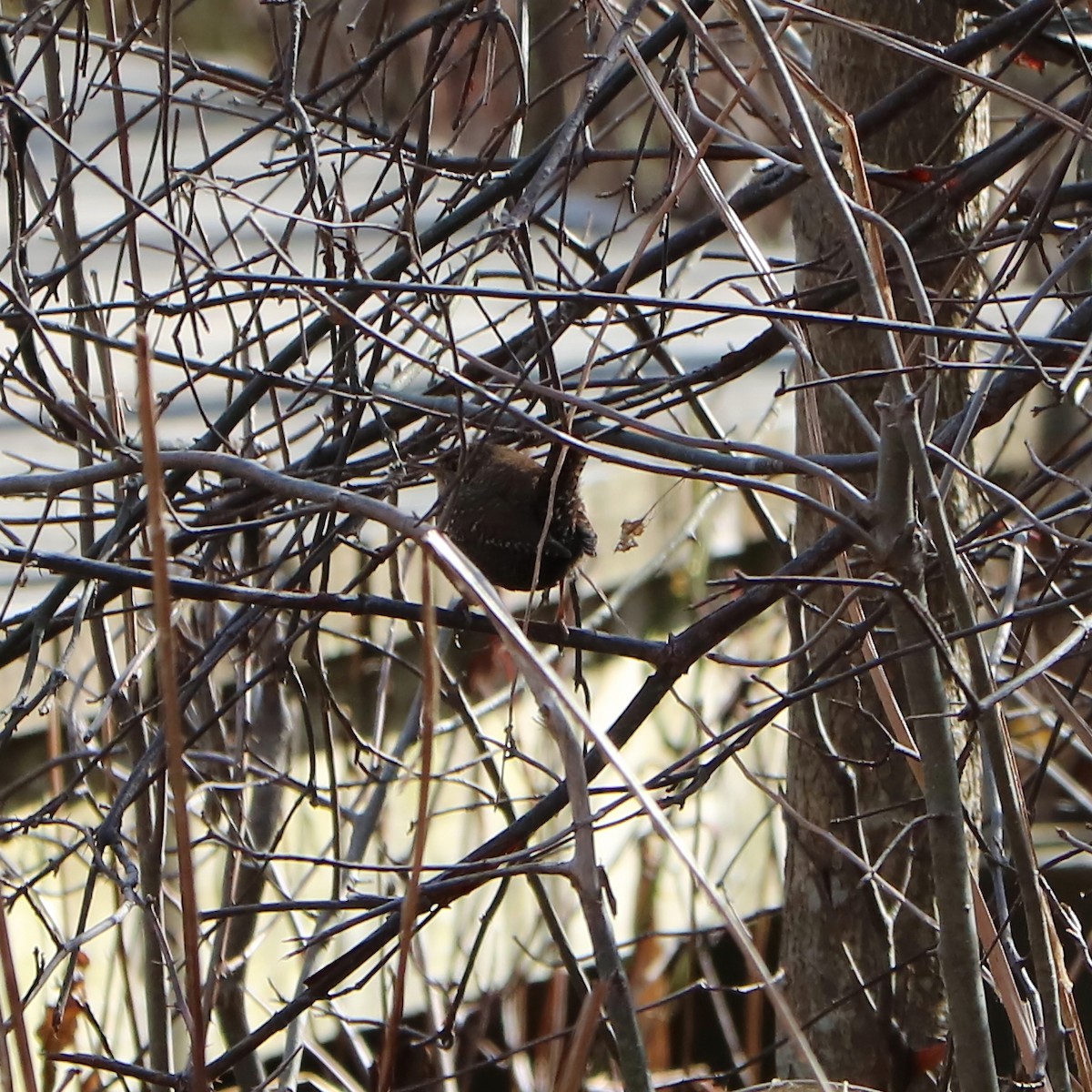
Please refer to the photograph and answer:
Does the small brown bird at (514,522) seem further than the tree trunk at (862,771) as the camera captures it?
No

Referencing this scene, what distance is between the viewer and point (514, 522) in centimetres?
162

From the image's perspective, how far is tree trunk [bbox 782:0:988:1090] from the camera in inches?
70.0

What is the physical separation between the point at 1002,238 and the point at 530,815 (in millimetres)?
882

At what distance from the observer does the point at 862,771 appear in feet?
6.16

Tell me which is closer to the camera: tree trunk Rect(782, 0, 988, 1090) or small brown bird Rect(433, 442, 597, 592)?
small brown bird Rect(433, 442, 597, 592)

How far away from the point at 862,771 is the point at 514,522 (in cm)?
62

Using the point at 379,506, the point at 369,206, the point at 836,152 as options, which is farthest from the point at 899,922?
the point at 379,506

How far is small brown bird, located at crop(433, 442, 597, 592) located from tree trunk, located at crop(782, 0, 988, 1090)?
0.33m

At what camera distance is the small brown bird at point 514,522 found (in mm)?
1608

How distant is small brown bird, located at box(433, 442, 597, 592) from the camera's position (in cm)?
161

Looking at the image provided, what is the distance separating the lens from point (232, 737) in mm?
2268

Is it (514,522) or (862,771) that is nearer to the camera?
(514,522)

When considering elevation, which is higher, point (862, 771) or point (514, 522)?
point (514, 522)

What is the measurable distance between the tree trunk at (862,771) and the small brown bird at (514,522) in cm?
33
